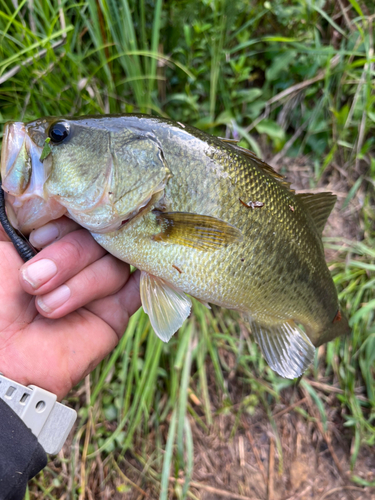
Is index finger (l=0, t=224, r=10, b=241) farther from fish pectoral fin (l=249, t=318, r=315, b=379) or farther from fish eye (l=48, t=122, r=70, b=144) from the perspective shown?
fish pectoral fin (l=249, t=318, r=315, b=379)

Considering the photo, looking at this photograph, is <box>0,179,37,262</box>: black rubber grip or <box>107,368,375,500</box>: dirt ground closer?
<box>0,179,37,262</box>: black rubber grip

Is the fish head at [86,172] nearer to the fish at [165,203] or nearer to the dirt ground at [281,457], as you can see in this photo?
the fish at [165,203]

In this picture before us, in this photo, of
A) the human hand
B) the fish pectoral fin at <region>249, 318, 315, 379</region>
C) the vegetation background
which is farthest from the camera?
the vegetation background

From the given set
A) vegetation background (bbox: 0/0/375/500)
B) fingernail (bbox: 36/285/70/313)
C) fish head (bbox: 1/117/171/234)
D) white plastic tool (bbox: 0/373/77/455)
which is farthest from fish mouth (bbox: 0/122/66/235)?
vegetation background (bbox: 0/0/375/500)

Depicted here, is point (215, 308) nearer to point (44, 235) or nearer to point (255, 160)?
point (255, 160)

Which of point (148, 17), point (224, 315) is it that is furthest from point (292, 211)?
point (148, 17)

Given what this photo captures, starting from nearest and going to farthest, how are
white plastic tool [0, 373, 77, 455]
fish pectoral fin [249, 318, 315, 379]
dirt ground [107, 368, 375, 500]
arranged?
white plastic tool [0, 373, 77, 455] < fish pectoral fin [249, 318, 315, 379] < dirt ground [107, 368, 375, 500]

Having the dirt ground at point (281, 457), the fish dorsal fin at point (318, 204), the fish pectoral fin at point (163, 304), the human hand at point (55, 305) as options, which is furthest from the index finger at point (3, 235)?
the dirt ground at point (281, 457)

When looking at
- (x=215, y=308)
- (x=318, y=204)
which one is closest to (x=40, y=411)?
(x=318, y=204)
